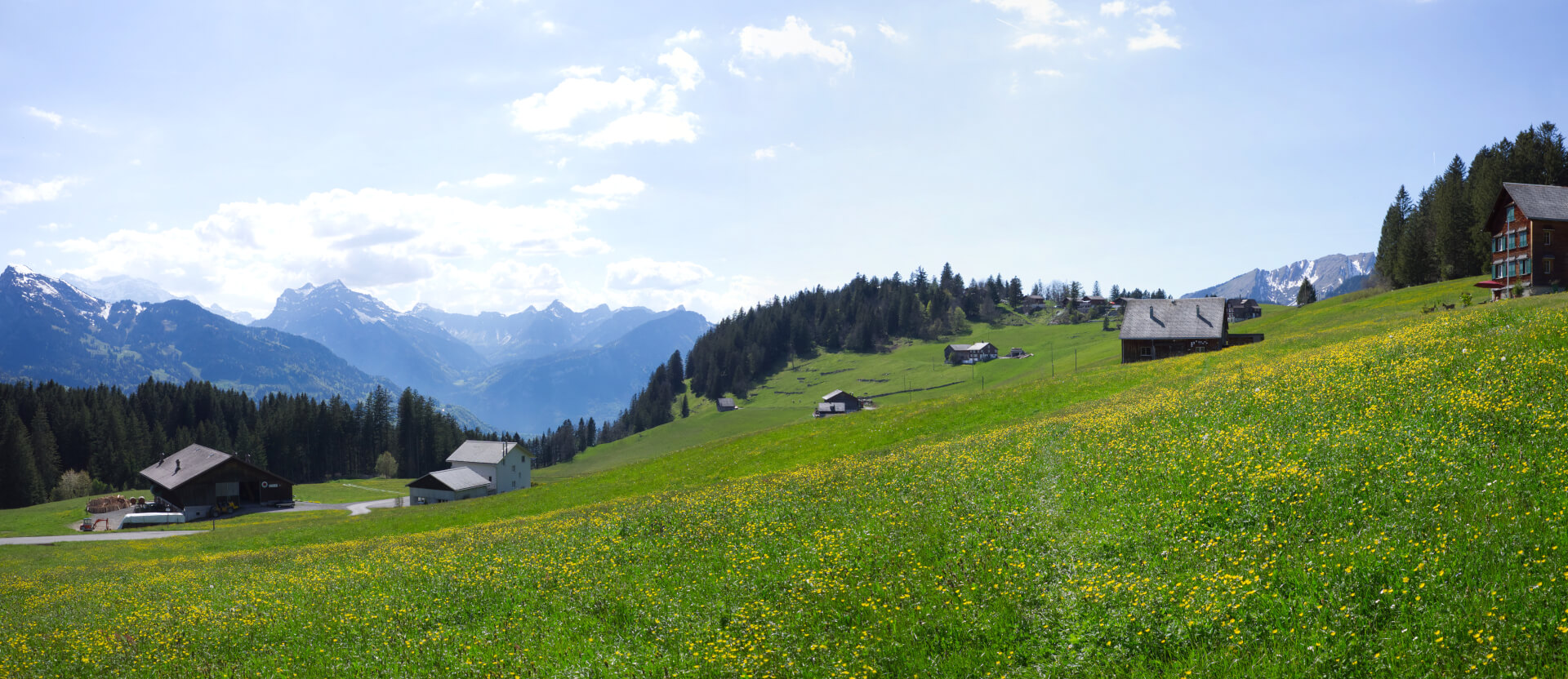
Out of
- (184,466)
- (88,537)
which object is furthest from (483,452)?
(88,537)

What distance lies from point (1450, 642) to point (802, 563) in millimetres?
10183

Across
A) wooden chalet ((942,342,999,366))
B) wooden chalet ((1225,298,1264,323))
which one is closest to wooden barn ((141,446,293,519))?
wooden chalet ((942,342,999,366))

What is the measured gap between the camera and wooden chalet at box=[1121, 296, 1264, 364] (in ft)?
245

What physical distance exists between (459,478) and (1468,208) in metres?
141

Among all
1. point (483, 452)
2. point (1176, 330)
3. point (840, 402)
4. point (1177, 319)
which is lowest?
point (483, 452)

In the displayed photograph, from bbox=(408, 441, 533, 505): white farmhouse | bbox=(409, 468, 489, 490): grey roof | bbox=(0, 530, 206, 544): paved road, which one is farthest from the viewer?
bbox=(408, 441, 533, 505): white farmhouse

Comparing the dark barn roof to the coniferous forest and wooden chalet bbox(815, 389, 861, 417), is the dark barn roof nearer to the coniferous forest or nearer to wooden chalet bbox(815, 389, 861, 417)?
wooden chalet bbox(815, 389, 861, 417)

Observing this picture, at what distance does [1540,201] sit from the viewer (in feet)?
187

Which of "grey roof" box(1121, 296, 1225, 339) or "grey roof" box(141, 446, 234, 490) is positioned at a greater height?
"grey roof" box(1121, 296, 1225, 339)

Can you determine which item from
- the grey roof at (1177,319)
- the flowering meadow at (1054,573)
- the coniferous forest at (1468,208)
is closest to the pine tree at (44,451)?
the flowering meadow at (1054,573)

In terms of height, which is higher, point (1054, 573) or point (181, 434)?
point (1054, 573)

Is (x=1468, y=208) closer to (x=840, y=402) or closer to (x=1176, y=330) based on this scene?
(x=1176, y=330)

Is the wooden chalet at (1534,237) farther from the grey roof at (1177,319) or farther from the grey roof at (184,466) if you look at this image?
the grey roof at (184,466)

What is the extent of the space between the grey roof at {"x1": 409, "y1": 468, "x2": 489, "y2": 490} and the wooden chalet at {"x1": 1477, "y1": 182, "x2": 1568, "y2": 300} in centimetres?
11138
